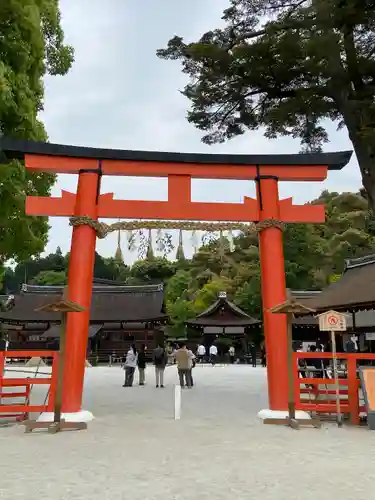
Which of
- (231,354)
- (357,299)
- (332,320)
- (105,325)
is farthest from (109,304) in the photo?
(332,320)

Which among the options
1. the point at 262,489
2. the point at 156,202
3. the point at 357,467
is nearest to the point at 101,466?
the point at 262,489

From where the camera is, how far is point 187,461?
17.0 feet

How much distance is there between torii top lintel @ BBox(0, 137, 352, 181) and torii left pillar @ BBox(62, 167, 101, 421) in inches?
12.6

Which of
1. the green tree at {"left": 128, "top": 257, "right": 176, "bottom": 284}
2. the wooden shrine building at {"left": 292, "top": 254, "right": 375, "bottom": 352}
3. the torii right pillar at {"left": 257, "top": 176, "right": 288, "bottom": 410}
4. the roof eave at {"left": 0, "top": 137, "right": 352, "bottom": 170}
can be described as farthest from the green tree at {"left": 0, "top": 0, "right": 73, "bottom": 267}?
the green tree at {"left": 128, "top": 257, "right": 176, "bottom": 284}

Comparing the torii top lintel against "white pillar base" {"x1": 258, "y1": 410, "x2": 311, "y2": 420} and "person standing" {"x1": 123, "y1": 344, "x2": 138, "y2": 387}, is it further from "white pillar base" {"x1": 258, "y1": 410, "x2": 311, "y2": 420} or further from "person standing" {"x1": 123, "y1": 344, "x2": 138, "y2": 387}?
Result: "person standing" {"x1": 123, "y1": 344, "x2": 138, "y2": 387}

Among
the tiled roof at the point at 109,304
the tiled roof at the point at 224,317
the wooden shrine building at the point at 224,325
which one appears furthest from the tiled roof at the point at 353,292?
the tiled roof at the point at 109,304

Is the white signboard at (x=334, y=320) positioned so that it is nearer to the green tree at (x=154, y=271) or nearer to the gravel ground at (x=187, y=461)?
the gravel ground at (x=187, y=461)

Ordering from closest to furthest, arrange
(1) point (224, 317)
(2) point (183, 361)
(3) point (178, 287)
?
(2) point (183, 361), (1) point (224, 317), (3) point (178, 287)

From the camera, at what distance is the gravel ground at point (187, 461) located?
4.11m

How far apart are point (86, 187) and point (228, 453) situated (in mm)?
5633

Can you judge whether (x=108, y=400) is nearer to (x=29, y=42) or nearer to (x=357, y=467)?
(x=357, y=467)

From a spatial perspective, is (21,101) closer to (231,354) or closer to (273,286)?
(273,286)

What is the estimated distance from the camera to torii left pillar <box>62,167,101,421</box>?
7.98 m

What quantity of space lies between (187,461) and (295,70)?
30.8 ft
